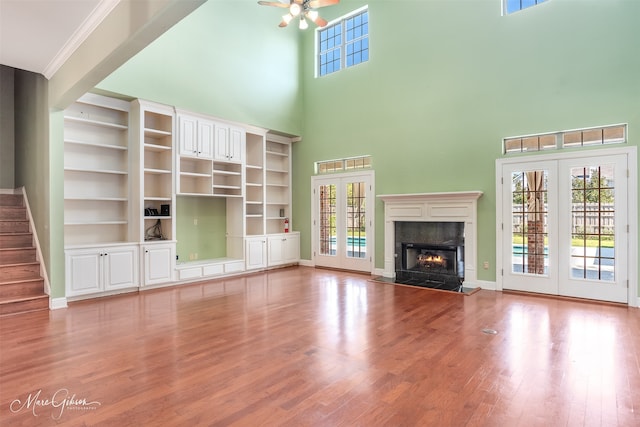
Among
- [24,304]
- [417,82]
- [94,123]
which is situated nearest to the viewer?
[24,304]

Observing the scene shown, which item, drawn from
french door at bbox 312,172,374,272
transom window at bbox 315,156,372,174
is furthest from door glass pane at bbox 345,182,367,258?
transom window at bbox 315,156,372,174

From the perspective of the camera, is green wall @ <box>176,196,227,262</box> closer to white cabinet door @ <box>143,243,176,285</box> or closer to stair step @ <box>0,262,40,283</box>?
white cabinet door @ <box>143,243,176,285</box>

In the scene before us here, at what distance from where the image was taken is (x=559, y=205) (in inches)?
209

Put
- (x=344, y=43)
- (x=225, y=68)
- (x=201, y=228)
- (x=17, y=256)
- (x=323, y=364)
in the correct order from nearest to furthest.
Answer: (x=323, y=364) → (x=17, y=256) → (x=225, y=68) → (x=201, y=228) → (x=344, y=43)

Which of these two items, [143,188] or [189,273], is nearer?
[143,188]

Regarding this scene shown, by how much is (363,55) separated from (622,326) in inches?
256

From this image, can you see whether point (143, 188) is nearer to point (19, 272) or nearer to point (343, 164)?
point (19, 272)

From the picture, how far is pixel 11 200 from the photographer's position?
6.05 meters

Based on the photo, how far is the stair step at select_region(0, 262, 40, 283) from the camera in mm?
4879

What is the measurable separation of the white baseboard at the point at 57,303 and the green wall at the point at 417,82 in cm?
232

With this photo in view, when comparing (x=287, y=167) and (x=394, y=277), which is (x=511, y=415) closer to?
(x=394, y=277)

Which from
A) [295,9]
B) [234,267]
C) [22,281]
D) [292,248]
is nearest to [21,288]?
[22,281]

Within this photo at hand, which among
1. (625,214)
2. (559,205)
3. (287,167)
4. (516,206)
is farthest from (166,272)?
(625,214)

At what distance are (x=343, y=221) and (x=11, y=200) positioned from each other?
6055mm
